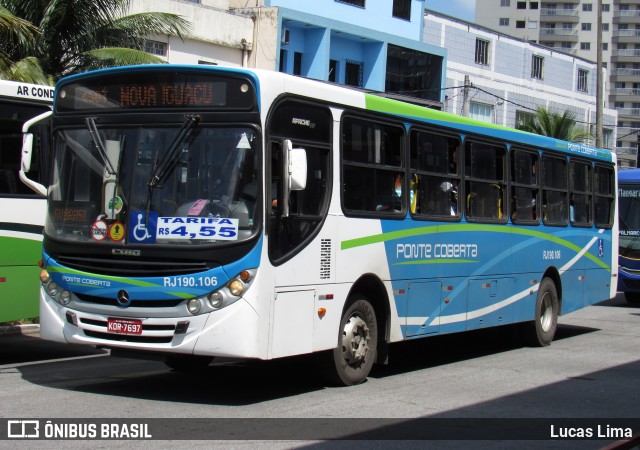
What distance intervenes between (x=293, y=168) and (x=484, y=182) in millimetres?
4932

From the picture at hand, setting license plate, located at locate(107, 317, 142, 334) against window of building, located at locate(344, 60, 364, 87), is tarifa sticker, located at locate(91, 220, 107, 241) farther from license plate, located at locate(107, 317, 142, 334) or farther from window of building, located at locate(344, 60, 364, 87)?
window of building, located at locate(344, 60, 364, 87)

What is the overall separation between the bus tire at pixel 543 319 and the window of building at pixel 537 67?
37577mm

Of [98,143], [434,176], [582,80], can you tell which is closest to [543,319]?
[434,176]

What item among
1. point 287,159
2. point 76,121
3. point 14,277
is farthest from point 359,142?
point 14,277

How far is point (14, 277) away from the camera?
1151 cm

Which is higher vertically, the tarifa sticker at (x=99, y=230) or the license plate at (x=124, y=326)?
the tarifa sticker at (x=99, y=230)

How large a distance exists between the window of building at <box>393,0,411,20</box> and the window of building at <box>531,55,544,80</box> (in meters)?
13.1

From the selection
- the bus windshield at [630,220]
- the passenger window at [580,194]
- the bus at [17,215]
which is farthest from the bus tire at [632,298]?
the bus at [17,215]

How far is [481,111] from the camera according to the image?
151ft

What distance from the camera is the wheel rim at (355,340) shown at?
33.2ft

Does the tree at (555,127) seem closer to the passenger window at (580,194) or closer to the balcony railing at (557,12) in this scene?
the passenger window at (580,194)

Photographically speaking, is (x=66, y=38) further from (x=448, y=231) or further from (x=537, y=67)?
(x=537, y=67)

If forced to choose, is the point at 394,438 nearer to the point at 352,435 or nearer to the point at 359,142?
the point at 352,435

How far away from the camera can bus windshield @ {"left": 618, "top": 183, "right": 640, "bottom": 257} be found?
2403 cm
